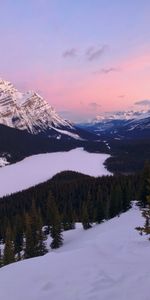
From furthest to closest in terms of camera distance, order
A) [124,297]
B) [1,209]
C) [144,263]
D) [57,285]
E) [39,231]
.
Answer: [1,209] < [39,231] < [144,263] < [57,285] < [124,297]

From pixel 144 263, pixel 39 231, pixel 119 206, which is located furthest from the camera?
pixel 119 206

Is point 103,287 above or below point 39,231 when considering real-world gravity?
above

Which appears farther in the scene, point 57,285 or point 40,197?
point 40,197

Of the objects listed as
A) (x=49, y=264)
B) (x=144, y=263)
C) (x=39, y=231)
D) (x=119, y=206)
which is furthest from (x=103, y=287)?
(x=119, y=206)

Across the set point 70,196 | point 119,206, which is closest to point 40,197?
point 70,196

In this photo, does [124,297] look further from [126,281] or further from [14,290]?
[14,290]

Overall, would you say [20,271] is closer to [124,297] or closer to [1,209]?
[124,297]
